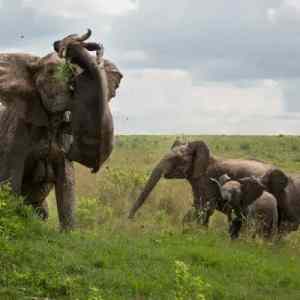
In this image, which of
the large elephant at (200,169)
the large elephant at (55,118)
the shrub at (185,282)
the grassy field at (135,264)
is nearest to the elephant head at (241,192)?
the grassy field at (135,264)

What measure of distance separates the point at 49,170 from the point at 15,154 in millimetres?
609

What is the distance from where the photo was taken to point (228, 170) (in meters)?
19.4

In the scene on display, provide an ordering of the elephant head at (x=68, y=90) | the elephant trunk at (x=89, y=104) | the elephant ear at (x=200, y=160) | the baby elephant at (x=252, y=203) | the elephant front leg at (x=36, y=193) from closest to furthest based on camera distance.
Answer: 1. the elephant trunk at (x=89, y=104)
2. the elephant head at (x=68, y=90)
3. the elephant front leg at (x=36, y=193)
4. the baby elephant at (x=252, y=203)
5. the elephant ear at (x=200, y=160)

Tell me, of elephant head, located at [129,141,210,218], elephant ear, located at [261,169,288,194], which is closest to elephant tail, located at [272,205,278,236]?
elephant ear, located at [261,169,288,194]

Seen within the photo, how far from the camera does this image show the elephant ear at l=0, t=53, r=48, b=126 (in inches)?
492

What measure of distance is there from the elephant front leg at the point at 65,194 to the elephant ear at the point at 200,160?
6.53m

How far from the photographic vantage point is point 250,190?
55.0ft

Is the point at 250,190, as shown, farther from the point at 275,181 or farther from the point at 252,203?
the point at 275,181

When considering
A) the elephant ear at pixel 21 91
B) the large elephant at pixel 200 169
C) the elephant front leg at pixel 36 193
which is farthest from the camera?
the large elephant at pixel 200 169

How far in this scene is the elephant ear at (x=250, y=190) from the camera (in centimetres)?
1664

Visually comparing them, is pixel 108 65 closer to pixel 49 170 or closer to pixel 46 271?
pixel 49 170

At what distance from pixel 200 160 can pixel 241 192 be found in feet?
9.24

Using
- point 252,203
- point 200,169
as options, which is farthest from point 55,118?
point 200,169

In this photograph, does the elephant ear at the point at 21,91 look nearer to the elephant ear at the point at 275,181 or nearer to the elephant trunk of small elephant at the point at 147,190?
the elephant trunk of small elephant at the point at 147,190
